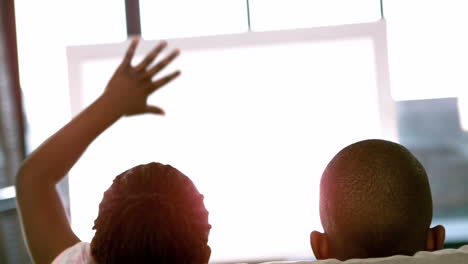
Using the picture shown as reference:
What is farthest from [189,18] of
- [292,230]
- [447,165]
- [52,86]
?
[447,165]

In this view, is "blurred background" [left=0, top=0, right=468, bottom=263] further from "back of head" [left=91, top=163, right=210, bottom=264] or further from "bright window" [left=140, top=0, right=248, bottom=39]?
"back of head" [left=91, top=163, right=210, bottom=264]

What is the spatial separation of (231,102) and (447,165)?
6.22m

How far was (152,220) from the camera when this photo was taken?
2.89 ft

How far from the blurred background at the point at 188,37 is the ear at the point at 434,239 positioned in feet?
11.1

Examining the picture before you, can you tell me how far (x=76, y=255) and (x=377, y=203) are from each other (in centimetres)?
50

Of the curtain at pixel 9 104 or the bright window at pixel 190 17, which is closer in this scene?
the curtain at pixel 9 104

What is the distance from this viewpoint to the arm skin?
1.12 metres

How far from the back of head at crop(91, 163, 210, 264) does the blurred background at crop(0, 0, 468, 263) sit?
3.68 metres

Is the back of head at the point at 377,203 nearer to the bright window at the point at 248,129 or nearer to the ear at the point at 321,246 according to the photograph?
the ear at the point at 321,246

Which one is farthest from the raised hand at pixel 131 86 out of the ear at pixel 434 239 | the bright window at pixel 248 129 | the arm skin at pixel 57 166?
the bright window at pixel 248 129

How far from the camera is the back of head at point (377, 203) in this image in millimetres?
1037

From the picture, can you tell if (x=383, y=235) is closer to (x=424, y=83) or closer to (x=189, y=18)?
(x=189, y=18)

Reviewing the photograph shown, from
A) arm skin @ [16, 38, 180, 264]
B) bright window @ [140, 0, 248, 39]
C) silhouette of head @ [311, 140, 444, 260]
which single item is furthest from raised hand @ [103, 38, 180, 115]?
bright window @ [140, 0, 248, 39]

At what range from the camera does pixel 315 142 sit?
4566 millimetres
